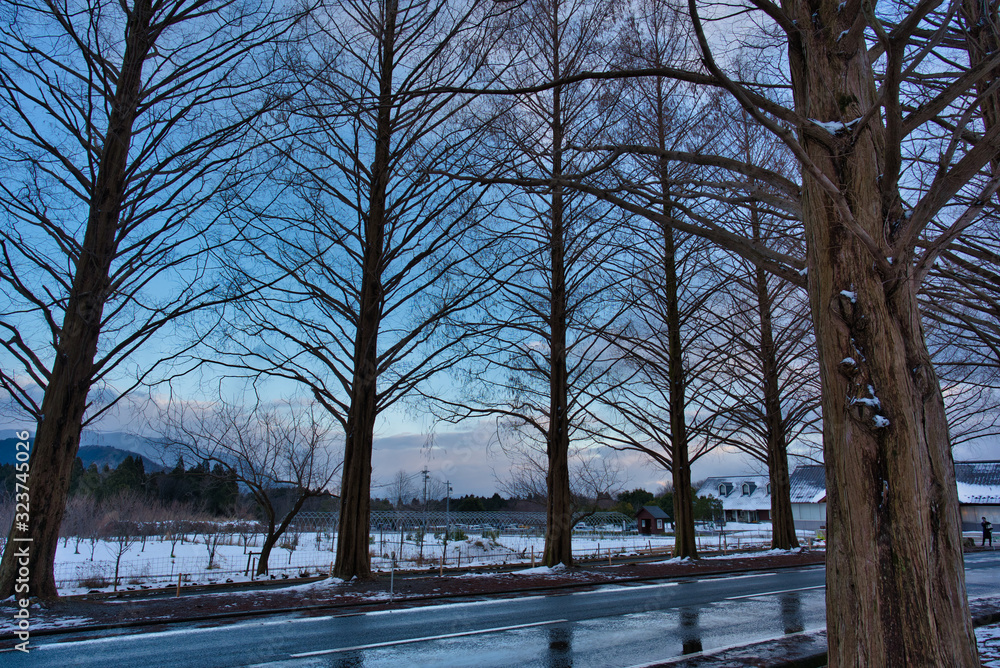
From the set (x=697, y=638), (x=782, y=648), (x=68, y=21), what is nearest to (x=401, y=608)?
(x=697, y=638)

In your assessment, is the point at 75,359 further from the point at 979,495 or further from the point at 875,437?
the point at 979,495

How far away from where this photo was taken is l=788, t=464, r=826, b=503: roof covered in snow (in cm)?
5442

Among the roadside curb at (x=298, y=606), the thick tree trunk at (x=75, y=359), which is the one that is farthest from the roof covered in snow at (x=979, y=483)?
the thick tree trunk at (x=75, y=359)

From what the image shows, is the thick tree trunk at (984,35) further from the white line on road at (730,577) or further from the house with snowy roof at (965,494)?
the house with snowy roof at (965,494)

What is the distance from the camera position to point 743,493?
67.4 m

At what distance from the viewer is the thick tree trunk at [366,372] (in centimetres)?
1212

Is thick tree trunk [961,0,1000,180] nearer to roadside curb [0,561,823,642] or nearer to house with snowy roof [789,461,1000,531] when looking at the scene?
roadside curb [0,561,823,642]

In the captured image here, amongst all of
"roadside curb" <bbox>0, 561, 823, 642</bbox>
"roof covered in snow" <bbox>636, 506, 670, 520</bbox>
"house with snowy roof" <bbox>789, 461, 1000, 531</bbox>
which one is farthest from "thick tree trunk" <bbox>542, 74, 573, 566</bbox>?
"roof covered in snow" <bbox>636, 506, 670, 520</bbox>

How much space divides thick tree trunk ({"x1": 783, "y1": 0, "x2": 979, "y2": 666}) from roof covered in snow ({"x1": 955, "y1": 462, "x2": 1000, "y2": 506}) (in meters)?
54.8

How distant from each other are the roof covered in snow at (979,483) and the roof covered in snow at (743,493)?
55.7ft

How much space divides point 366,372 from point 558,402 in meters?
5.96

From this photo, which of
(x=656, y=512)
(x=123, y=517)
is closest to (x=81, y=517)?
(x=123, y=517)

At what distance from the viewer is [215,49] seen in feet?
34.2

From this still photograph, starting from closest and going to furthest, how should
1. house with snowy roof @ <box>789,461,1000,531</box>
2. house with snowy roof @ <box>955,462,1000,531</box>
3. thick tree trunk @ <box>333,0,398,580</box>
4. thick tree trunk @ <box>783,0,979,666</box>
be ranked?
thick tree trunk @ <box>783,0,979,666</box> → thick tree trunk @ <box>333,0,398,580</box> → house with snowy roof @ <box>955,462,1000,531</box> → house with snowy roof @ <box>789,461,1000,531</box>
